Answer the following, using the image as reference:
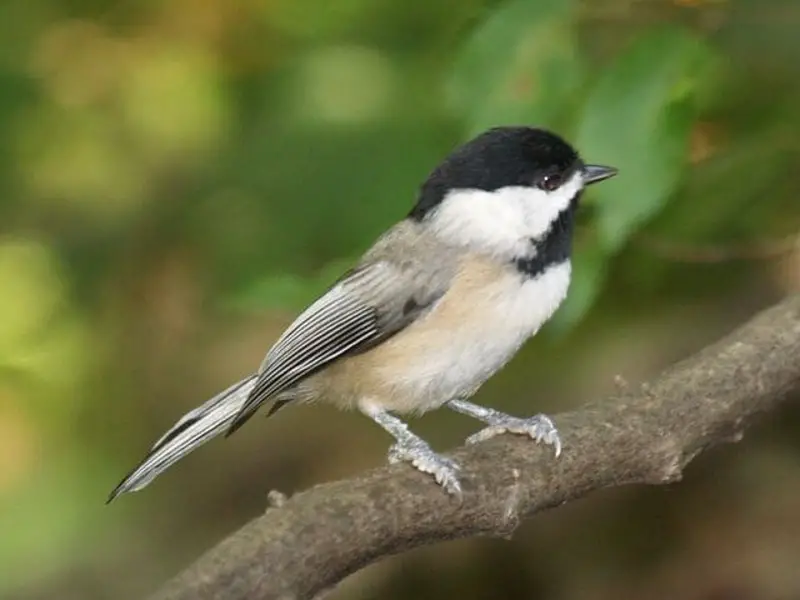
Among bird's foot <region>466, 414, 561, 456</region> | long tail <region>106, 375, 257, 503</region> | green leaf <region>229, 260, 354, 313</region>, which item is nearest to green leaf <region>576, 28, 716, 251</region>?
bird's foot <region>466, 414, 561, 456</region>

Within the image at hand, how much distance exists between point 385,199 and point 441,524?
2.14ft

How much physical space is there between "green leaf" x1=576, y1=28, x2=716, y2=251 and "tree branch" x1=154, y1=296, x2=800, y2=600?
0.76 ft

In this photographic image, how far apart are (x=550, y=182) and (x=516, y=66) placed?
0.61ft

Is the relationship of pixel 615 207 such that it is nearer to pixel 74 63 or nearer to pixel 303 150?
pixel 303 150

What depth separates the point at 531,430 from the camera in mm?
1434

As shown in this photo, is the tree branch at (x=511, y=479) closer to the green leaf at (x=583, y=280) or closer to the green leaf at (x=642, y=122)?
the green leaf at (x=583, y=280)

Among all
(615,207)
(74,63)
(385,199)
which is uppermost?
(74,63)

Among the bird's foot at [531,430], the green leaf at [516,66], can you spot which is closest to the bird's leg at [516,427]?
the bird's foot at [531,430]

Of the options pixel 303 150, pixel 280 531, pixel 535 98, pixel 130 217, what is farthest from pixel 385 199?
pixel 280 531

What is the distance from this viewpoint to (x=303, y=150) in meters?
1.96

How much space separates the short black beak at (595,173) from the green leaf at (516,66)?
97 millimetres

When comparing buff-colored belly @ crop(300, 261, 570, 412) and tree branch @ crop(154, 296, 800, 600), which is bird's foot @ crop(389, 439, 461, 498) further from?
buff-colored belly @ crop(300, 261, 570, 412)

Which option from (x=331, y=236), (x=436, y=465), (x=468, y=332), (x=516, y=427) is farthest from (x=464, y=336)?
(x=331, y=236)

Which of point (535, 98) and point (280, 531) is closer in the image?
point (280, 531)
